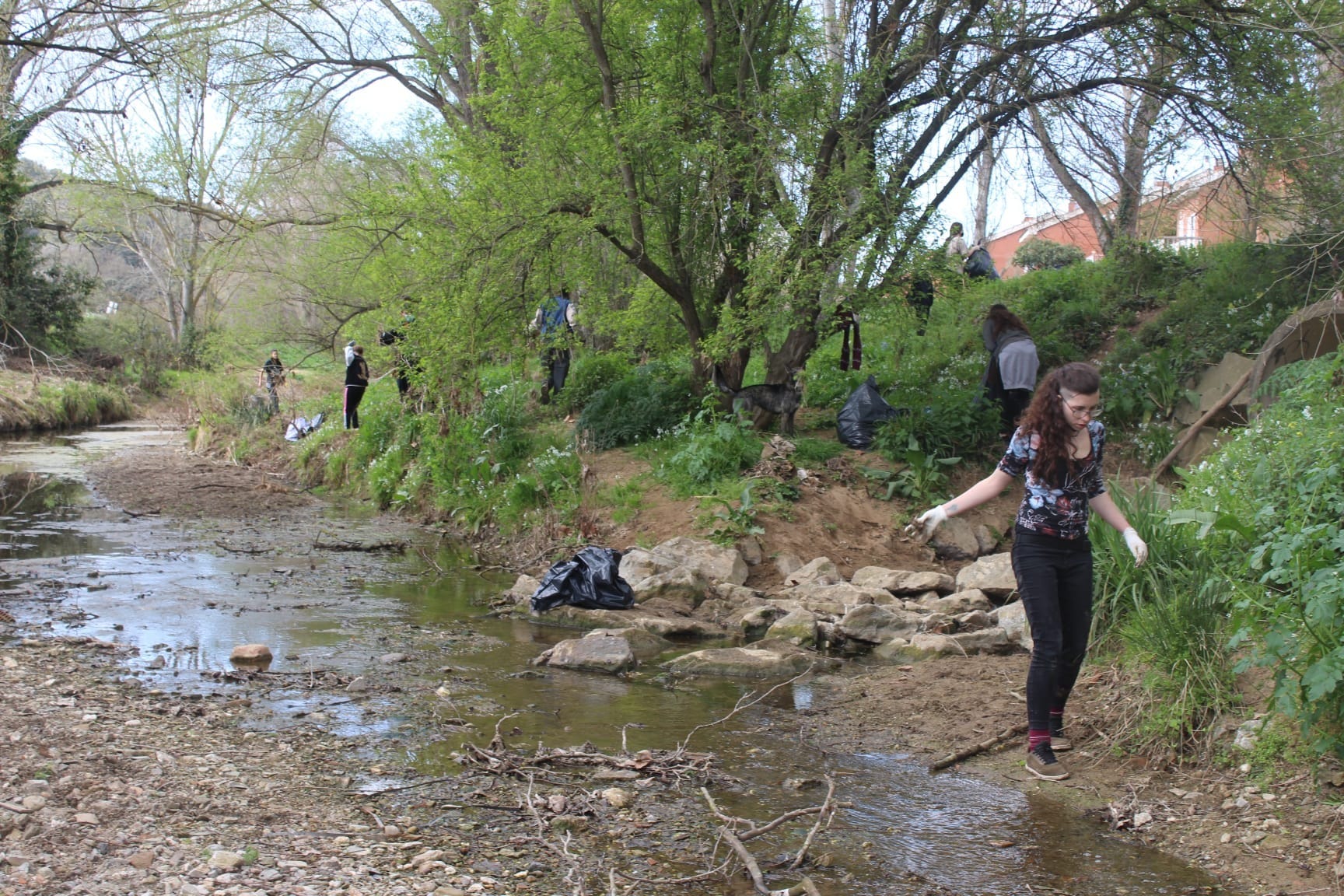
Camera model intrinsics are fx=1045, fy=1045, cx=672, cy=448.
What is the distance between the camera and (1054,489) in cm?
505

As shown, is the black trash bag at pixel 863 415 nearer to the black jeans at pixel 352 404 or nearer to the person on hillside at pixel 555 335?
the person on hillside at pixel 555 335

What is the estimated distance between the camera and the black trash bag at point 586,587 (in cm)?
895

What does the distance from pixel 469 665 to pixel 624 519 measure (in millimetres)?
4494

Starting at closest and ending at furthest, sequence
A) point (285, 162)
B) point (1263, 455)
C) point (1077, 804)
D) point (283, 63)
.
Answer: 1. point (1077, 804)
2. point (1263, 455)
3. point (283, 63)
4. point (285, 162)

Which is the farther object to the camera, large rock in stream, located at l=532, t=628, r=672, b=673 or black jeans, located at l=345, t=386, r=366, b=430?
black jeans, located at l=345, t=386, r=366, b=430

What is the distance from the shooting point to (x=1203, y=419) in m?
11.5

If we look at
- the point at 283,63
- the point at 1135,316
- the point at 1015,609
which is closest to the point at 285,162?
the point at 283,63

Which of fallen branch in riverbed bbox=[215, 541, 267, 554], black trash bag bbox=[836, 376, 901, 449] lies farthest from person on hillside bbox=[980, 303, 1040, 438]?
fallen branch in riverbed bbox=[215, 541, 267, 554]

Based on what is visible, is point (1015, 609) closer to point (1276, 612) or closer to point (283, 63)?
point (1276, 612)

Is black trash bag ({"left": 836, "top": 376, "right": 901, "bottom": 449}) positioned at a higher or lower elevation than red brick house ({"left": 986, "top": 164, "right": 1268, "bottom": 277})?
lower

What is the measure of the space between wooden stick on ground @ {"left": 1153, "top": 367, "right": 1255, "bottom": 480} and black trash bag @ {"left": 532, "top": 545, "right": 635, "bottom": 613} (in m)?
6.01

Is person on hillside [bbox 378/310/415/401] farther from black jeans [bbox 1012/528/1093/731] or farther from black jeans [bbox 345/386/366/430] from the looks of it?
black jeans [bbox 1012/528/1093/731]

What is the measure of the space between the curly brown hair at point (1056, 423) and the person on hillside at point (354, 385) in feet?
47.6

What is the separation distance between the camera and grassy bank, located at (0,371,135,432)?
912 inches
